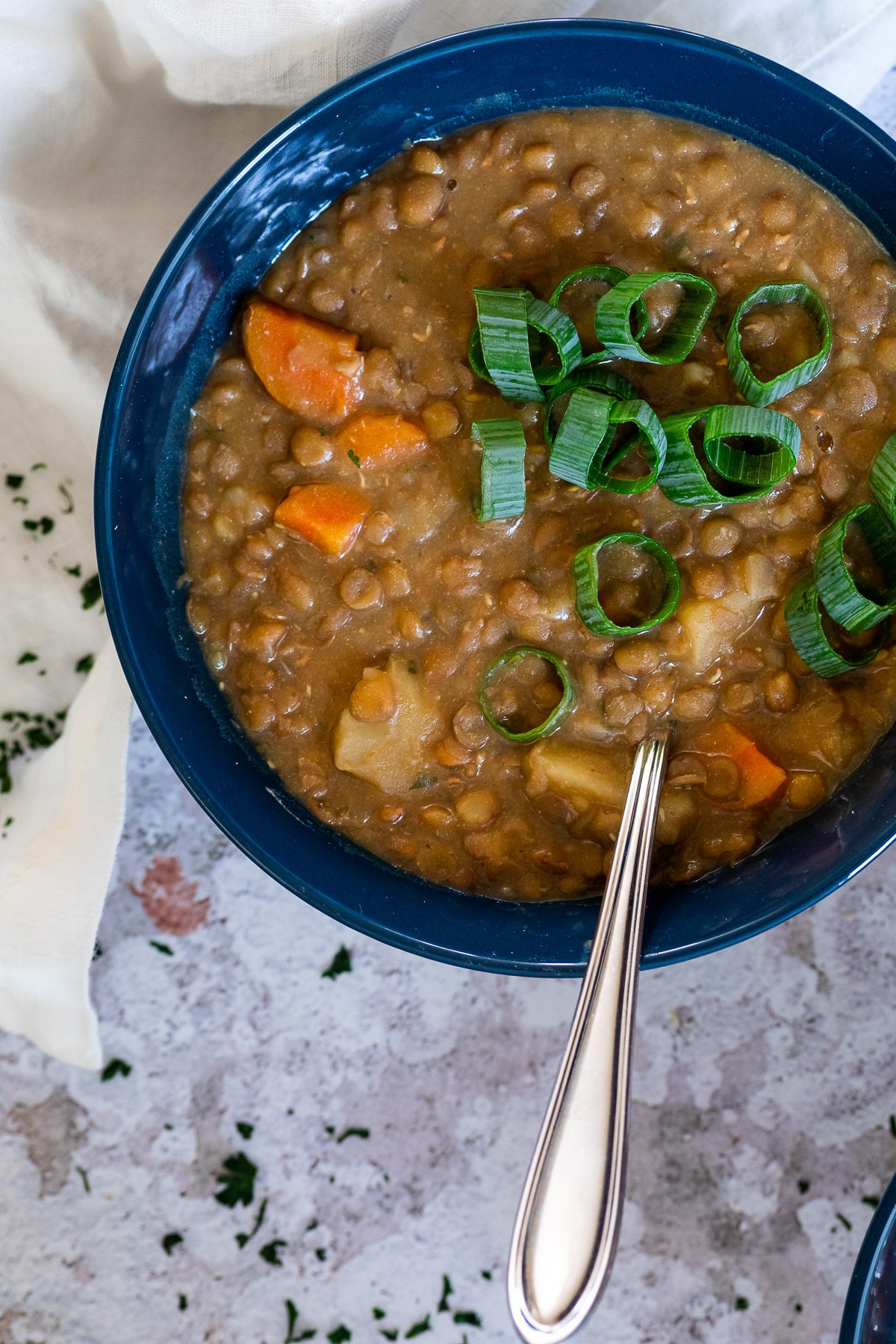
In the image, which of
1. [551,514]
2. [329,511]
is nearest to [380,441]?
[329,511]

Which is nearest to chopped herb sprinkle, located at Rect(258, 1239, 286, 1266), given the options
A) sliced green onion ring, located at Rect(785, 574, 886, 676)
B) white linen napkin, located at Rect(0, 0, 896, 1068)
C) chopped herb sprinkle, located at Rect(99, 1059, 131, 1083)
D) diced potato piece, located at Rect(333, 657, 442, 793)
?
chopped herb sprinkle, located at Rect(99, 1059, 131, 1083)

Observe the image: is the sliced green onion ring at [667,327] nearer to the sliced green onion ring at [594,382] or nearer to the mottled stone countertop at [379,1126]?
the sliced green onion ring at [594,382]

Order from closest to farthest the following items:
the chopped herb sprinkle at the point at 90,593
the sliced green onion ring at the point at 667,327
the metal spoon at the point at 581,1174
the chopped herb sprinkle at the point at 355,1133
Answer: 1. the metal spoon at the point at 581,1174
2. the sliced green onion ring at the point at 667,327
3. the chopped herb sprinkle at the point at 90,593
4. the chopped herb sprinkle at the point at 355,1133

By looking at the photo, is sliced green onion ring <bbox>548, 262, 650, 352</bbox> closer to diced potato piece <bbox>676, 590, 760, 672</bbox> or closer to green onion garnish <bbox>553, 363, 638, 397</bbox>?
green onion garnish <bbox>553, 363, 638, 397</bbox>

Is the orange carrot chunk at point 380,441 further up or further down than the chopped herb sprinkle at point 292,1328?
further up

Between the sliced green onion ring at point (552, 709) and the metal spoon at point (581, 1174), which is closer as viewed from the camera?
the metal spoon at point (581, 1174)

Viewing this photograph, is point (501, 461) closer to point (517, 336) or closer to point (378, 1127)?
point (517, 336)

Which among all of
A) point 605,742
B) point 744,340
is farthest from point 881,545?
point 605,742

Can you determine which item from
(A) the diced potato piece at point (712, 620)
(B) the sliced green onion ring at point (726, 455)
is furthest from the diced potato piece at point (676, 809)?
(B) the sliced green onion ring at point (726, 455)
